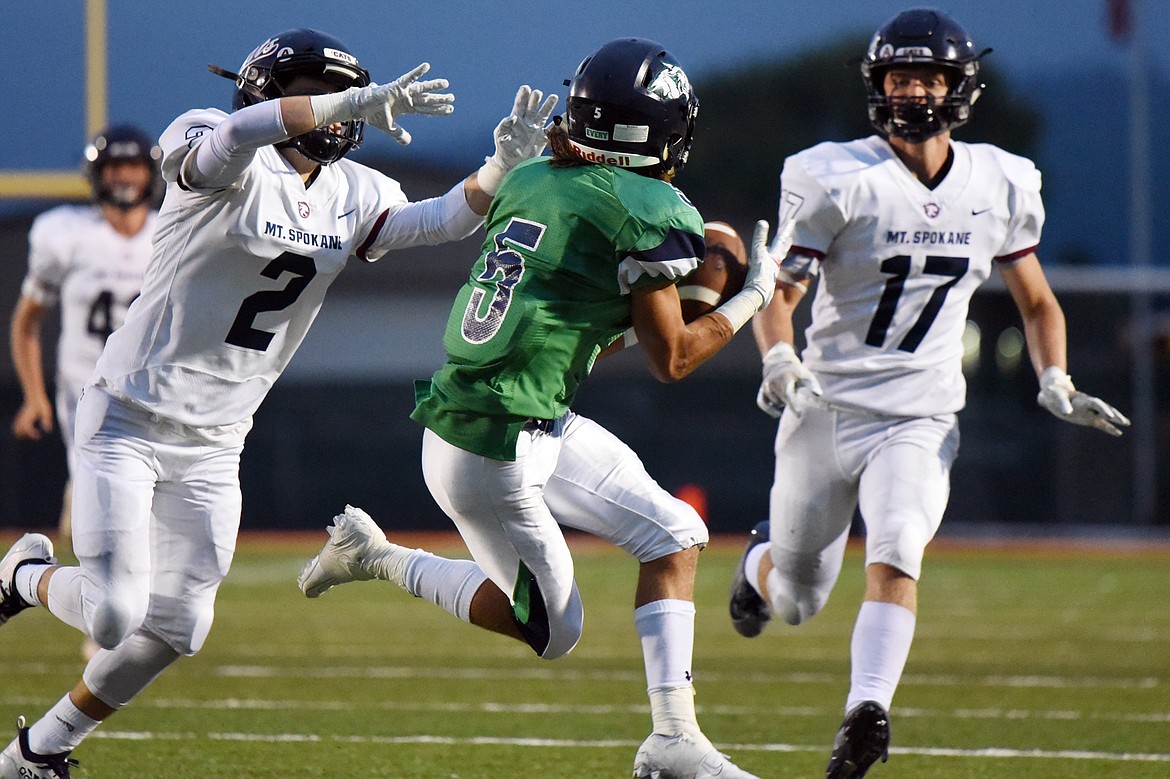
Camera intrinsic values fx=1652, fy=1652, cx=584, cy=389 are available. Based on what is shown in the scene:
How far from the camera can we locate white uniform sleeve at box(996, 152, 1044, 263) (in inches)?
185

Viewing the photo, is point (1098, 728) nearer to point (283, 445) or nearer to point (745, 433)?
point (745, 433)

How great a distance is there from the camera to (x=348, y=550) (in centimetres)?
405

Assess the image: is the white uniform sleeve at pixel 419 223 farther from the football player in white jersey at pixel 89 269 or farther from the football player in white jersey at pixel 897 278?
the football player in white jersey at pixel 89 269

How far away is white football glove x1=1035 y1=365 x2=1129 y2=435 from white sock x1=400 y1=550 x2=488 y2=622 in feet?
5.59

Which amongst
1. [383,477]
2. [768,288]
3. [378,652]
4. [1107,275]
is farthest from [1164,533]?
[768,288]

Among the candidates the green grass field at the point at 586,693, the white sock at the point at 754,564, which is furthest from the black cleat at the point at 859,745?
the white sock at the point at 754,564

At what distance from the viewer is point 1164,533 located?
15.3 m

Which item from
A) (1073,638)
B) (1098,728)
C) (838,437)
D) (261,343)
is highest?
(261,343)

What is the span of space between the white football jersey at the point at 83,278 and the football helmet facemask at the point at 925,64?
3080mm

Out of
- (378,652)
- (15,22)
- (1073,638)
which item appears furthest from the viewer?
(15,22)

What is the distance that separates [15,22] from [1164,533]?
10915 mm

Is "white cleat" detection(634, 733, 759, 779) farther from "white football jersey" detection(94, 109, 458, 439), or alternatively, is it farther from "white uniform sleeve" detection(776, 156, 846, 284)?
"white uniform sleeve" detection(776, 156, 846, 284)

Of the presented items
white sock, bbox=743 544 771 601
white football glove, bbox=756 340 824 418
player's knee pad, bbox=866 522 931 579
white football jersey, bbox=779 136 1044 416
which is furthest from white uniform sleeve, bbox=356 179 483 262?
white sock, bbox=743 544 771 601

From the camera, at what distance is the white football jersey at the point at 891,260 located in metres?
4.56
